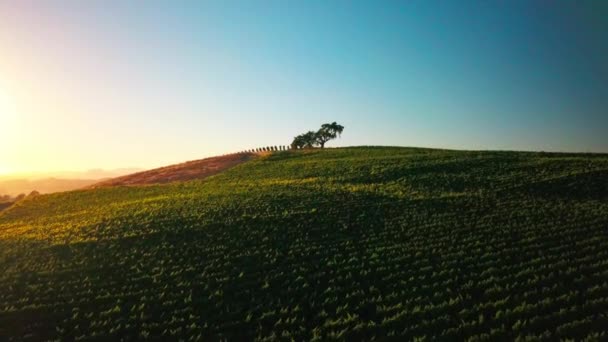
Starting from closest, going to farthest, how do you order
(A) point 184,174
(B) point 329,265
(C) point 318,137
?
(B) point 329,265 → (A) point 184,174 → (C) point 318,137

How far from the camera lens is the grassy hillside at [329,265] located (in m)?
14.4

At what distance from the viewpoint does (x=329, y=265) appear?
795 inches

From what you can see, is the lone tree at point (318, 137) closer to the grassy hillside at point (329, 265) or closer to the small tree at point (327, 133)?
the small tree at point (327, 133)

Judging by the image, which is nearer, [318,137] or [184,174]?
[184,174]

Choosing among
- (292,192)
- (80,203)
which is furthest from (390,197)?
(80,203)

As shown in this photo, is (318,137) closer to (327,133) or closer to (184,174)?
(327,133)

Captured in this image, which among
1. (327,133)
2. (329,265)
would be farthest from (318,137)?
(329,265)

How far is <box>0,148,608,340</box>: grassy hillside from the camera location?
47.2 ft

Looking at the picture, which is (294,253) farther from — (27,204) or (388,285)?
(27,204)

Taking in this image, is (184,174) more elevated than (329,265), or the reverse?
(184,174)

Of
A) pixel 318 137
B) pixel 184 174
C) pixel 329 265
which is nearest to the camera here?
pixel 329 265

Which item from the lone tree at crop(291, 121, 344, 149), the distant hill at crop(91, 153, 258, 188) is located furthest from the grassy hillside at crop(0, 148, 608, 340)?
the lone tree at crop(291, 121, 344, 149)

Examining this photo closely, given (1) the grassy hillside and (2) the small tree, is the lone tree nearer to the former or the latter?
(2) the small tree

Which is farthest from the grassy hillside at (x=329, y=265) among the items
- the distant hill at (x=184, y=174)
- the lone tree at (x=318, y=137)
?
the lone tree at (x=318, y=137)
